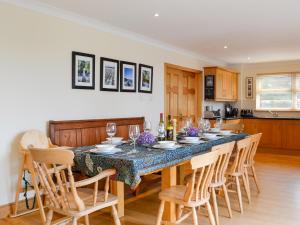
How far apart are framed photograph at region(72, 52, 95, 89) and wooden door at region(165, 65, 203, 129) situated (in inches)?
83.6

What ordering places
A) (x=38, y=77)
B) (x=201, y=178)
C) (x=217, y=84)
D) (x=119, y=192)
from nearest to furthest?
(x=201, y=178)
(x=119, y=192)
(x=38, y=77)
(x=217, y=84)

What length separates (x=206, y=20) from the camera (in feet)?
13.7

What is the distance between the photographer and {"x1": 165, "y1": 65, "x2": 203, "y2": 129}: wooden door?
6289 mm

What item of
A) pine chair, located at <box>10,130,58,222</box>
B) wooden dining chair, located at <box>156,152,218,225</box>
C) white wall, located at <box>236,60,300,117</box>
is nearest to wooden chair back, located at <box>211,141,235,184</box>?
wooden dining chair, located at <box>156,152,218,225</box>

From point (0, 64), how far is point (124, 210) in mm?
2068

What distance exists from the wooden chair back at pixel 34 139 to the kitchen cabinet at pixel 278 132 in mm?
5667

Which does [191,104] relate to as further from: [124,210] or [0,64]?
[0,64]

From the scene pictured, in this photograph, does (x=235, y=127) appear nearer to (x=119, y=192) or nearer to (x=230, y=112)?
(x=119, y=192)

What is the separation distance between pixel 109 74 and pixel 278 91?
5347mm

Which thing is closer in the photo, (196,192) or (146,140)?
(196,192)

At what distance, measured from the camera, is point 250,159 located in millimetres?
3809

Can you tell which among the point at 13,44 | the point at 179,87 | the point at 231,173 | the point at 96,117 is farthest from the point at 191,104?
the point at 13,44

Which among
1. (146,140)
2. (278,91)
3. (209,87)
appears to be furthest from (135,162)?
(278,91)

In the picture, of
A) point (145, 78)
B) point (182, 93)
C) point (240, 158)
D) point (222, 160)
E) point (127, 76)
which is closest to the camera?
point (222, 160)
